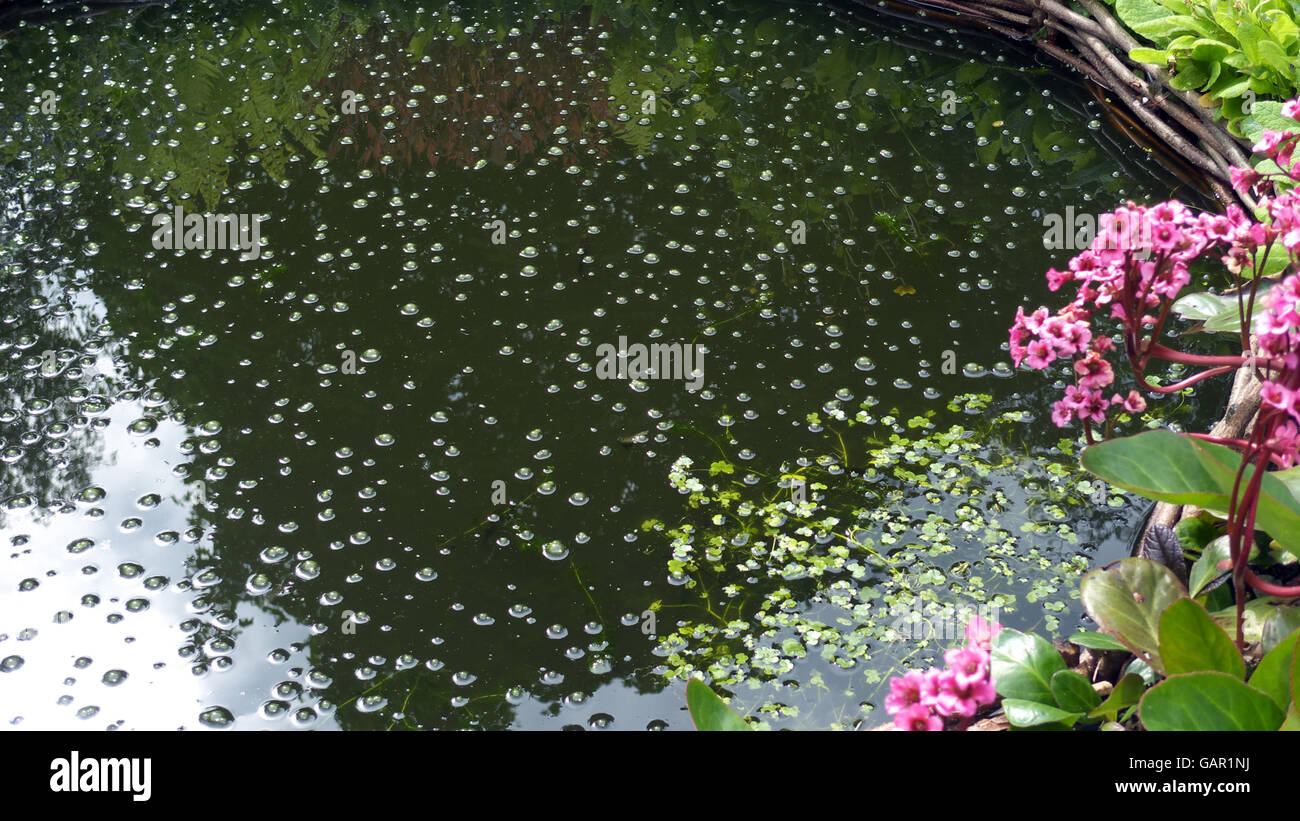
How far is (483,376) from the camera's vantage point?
11.2ft

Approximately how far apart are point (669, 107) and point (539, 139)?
68 cm

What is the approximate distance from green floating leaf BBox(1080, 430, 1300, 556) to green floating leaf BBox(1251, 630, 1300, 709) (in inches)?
9.9

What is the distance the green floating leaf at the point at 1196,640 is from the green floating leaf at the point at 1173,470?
201mm

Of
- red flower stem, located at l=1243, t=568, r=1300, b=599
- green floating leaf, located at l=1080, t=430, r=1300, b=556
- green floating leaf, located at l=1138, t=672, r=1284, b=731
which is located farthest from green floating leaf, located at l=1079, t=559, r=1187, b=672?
green floating leaf, located at l=1138, t=672, r=1284, b=731

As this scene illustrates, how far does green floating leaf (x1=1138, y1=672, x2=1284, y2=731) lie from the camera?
1.50m

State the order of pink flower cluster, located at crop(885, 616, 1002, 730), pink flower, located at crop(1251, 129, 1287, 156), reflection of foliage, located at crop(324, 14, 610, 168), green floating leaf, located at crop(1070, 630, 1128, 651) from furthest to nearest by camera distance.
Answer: reflection of foliage, located at crop(324, 14, 610, 168) → pink flower, located at crop(1251, 129, 1287, 156) → green floating leaf, located at crop(1070, 630, 1128, 651) → pink flower cluster, located at crop(885, 616, 1002, 730)

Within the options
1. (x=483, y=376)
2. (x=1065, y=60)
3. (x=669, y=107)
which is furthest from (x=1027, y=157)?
(x=483, y=376)

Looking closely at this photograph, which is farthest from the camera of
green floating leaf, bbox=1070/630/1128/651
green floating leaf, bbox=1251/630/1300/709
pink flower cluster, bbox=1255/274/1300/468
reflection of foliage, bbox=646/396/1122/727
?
reflection of foliage, bbox=646/396/1122/727

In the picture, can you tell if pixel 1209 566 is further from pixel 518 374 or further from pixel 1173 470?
pixel 518 374

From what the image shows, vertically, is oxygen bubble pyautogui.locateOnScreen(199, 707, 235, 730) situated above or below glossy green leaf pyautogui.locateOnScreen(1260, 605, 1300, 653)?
below

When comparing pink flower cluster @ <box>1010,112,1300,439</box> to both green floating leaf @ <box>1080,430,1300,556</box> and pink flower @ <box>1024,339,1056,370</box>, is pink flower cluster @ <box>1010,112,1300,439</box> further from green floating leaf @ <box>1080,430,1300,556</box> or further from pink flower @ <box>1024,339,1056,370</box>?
green floating leaf @ <box>1080,430,1300,556</box>

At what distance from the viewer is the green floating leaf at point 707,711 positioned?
1.51 metres

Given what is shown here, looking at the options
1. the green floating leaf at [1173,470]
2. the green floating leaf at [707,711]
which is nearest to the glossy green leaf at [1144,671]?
the green floating leaf at [1173,470]
